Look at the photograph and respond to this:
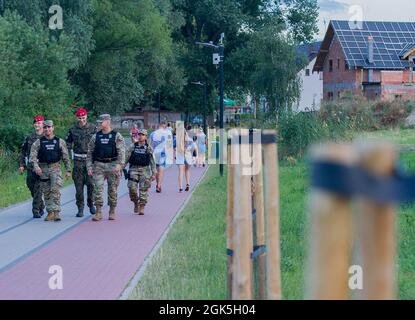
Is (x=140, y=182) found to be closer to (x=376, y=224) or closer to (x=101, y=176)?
(x=101, y=176)

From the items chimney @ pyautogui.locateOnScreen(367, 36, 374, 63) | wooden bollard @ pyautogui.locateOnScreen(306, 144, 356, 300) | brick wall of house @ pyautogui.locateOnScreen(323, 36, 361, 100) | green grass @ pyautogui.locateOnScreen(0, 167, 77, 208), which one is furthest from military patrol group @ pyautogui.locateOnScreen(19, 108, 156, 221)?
A: chimney @ pyautogui.locateOnScreen(367, 36, 374, 63)

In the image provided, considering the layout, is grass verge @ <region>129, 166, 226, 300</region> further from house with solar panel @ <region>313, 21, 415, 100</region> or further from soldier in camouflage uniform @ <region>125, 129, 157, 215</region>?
house with solar panel @ <region>313, 21, 415, 100</region>

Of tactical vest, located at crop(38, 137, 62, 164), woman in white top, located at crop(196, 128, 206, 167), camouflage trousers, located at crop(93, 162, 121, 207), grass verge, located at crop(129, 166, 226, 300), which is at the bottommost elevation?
woman in white top, located at crop(196, 128, 206, 167)

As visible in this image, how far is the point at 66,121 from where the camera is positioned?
35.9 meters

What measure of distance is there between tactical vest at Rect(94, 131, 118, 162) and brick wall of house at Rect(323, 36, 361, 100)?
49202 mm

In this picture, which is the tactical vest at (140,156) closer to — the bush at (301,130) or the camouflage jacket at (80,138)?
the camouflage jacket at (80,138)

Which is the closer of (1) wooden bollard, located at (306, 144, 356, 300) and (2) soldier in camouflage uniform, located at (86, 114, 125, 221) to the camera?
(1) wooden bollard, located at (306, 144, 356, 300)

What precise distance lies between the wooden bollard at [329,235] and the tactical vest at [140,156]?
1467 centimetres

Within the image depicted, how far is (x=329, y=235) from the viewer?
104 inches

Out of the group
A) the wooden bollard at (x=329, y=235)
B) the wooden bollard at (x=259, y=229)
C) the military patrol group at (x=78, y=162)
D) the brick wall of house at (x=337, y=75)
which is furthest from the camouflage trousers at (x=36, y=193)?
the brick wall of house at (x=337, y=75)

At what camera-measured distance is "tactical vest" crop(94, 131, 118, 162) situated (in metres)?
15.7

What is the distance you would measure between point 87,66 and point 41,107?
15.4m

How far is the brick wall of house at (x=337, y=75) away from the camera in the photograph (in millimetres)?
66000
